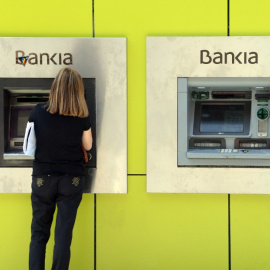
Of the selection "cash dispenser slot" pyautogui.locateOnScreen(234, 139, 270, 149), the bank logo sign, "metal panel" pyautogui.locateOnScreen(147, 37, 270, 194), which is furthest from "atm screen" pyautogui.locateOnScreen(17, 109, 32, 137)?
"cash dispenser slot" pyautogui.locateOnScreen(234, 139, 270, 149)

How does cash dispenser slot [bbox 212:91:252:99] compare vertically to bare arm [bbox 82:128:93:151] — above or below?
above

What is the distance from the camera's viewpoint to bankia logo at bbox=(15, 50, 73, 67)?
3156 mm

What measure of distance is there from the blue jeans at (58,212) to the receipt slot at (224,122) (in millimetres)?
911

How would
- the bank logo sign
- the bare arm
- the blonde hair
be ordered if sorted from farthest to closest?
the bank logo sign → the bare arm → the blonde hair

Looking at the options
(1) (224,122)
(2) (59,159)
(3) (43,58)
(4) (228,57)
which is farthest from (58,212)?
(4) (228,57)

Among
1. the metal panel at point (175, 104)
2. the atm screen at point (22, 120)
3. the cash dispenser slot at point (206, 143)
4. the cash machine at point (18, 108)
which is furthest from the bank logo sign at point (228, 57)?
the atm screen at point (22, 120)

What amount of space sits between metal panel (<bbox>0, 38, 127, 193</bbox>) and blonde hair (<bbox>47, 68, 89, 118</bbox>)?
0.39m

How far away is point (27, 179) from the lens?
3215 mm

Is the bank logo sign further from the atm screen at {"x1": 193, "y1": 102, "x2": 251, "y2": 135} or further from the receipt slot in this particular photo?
the atm screen at {"x1": 193, "y1": 102, "x2": 251, "y2": 135}

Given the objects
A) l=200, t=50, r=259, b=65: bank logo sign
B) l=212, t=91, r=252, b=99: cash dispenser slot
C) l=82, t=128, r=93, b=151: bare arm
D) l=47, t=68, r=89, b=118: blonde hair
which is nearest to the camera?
l=47, t=68, r=89, b=118: blonde hair

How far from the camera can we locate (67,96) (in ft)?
8.96

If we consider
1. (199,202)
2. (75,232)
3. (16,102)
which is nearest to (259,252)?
(199,202)

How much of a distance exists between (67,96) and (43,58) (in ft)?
2.02

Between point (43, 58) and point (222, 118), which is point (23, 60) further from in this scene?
point (222, 118)
